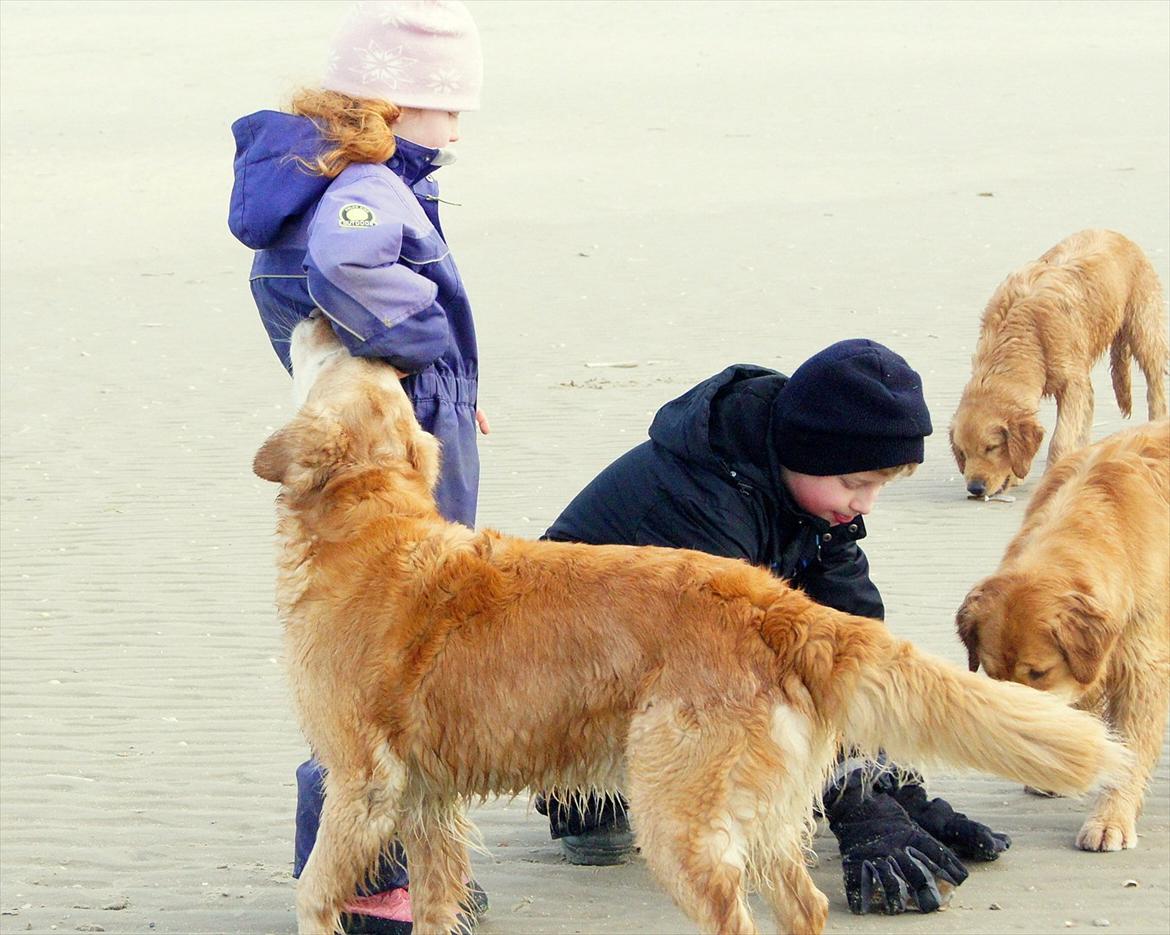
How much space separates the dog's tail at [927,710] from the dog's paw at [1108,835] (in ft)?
4.86

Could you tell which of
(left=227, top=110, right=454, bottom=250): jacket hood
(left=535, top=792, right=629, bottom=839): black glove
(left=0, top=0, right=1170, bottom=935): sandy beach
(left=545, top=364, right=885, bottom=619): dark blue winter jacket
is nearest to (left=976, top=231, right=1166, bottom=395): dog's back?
(left=0, top=0, right=1170, bottom=935): sandy beach

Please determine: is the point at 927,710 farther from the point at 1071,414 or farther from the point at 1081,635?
the point at 1071,414

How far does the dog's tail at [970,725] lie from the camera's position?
11.5 ft

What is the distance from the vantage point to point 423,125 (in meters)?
4.57

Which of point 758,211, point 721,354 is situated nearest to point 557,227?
point 758,211

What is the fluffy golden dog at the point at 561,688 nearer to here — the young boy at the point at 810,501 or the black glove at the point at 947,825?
the young boy at the point at 810,501

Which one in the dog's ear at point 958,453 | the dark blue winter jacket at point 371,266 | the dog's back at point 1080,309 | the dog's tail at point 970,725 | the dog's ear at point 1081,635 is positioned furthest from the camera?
the dog's back at point 1080,309

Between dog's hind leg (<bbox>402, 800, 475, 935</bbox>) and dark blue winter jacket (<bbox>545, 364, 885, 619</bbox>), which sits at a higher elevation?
dark blue winter jacket (<bbox>545, 364, 885, 619</bbox>)

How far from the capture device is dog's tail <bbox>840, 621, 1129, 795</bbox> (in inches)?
138

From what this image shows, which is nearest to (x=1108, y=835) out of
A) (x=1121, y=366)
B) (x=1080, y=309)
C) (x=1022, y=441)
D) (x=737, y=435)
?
(x=737, y=435)

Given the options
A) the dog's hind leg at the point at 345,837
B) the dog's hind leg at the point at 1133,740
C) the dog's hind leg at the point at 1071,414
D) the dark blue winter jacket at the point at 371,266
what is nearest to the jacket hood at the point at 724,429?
the dark blue winter jacket at the point at 371,266

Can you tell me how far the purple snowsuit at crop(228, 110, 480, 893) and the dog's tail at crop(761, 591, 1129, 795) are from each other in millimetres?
1183

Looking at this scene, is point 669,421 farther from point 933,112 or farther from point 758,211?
point 933,112

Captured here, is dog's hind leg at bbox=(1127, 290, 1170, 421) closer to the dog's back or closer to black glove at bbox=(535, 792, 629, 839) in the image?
the dog's back
